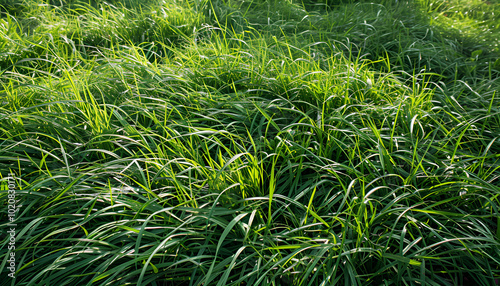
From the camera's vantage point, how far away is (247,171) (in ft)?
5.37

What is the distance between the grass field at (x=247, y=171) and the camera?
1.36 m

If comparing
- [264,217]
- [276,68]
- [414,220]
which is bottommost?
[264,217]

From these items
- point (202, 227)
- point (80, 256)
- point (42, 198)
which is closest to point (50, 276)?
point (80, 256)

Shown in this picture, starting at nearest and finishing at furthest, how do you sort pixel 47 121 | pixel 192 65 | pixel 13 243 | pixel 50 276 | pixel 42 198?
pixel 50 276 < pixel 13 243 < pixel 42 198 < pixel 47 121 < pixel 192 65

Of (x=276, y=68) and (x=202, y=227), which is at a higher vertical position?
(x=276, y=68)

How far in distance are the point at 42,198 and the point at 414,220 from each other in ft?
5.74

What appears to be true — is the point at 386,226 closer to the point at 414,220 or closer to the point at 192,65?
the point at 414,220

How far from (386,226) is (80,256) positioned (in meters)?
1.35

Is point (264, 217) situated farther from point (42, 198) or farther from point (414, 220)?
point (42, 198)

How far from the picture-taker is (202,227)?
143 cm

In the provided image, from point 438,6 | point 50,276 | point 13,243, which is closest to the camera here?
point 50,276

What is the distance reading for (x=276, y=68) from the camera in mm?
2299

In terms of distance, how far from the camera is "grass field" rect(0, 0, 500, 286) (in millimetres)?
1359

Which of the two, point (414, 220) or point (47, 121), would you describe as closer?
point (414, 220)
